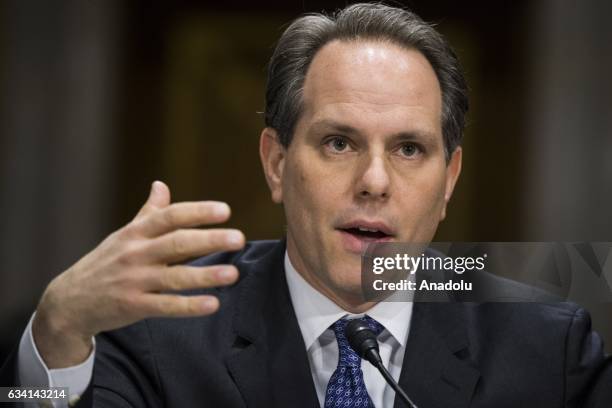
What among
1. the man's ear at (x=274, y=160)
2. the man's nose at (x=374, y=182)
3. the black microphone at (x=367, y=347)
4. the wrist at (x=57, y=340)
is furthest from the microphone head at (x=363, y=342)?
the man's ear at (x=274, y=160)

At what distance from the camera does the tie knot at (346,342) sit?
5.31ft

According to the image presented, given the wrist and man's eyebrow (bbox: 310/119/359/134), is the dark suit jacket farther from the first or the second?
man's eyebrow (bbox: 310/119/359/134)

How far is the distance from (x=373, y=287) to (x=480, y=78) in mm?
1627

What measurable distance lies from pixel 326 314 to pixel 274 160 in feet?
1.36

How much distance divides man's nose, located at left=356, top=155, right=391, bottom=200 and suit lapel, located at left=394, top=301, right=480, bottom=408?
0.35 meters

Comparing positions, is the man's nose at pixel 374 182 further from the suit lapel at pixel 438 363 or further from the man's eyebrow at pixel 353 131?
the suit lapel at pixel 438 363

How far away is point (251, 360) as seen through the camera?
1.67 meters

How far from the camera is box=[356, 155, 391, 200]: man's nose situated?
1.58 m

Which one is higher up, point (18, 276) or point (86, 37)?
point (86, 37)

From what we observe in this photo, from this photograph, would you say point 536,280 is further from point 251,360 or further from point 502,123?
point 502,123

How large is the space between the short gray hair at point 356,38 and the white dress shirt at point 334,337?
0.39 m

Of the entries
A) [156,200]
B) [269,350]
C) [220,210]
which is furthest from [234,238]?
[269,350]

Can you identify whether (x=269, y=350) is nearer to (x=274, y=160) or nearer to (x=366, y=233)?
(x=366, y=233)

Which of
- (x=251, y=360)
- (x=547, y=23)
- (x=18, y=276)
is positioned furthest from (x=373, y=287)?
(x=547, y=23)
